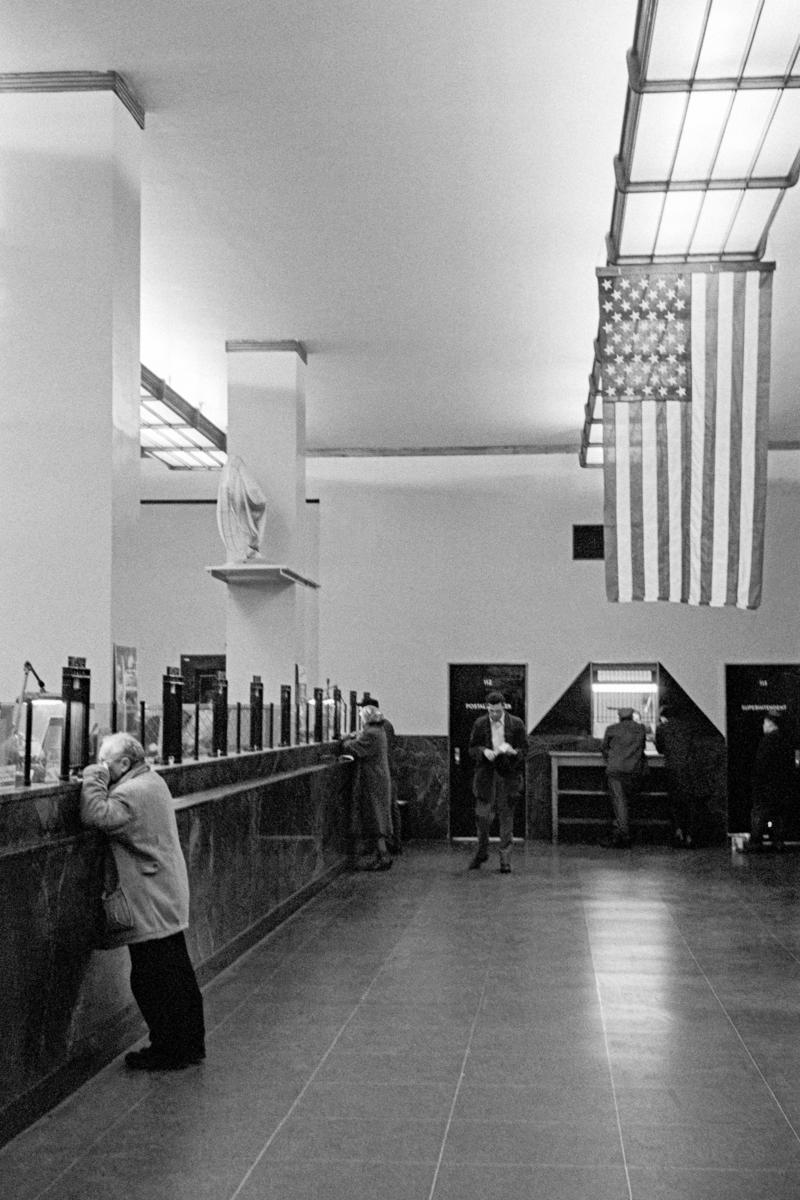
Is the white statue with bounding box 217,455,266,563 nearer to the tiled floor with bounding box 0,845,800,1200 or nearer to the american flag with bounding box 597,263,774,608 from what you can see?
the tiled floor with bounding box 0,845,800,1200

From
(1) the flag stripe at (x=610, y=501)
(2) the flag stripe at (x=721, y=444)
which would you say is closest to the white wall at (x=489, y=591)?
(1) the flag stripe at (x=610, y=501)

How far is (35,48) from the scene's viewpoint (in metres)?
7.42

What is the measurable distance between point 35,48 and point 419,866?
8.86 m

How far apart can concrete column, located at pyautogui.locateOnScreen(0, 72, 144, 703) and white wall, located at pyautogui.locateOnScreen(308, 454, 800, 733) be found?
34.9ft

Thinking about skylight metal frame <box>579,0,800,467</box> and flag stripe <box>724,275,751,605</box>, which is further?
flag stripe <box>724,275,751,605</box>

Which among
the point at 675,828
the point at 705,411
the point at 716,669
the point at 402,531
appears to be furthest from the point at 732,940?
the point at 402,531

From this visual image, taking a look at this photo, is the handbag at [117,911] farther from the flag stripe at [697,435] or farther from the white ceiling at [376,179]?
the flag stripe at [697,435]

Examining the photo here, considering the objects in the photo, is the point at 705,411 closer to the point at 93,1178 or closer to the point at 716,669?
the point at 93,1178

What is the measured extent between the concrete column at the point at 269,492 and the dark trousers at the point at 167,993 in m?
7.43

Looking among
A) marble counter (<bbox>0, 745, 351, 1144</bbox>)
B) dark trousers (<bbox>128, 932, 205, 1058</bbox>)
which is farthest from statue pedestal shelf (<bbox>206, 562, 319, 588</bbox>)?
dark trousers (<bbox>128, 932, 205, 1058</bbox>)

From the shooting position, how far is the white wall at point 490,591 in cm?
1791

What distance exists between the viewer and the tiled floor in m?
4.41

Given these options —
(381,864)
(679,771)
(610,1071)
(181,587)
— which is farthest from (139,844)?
(181,587)

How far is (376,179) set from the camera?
30.2 ft
